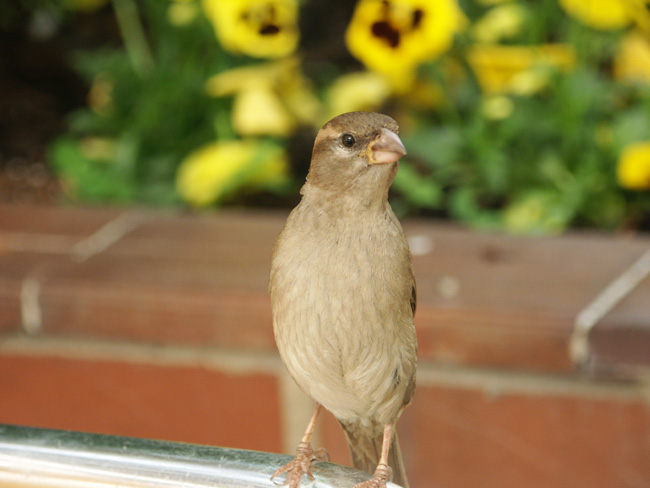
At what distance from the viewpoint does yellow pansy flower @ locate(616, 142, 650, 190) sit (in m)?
2.63

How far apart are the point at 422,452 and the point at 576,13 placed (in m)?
1.34

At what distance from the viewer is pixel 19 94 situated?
3844 mm

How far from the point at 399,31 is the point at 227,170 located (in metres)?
0.61

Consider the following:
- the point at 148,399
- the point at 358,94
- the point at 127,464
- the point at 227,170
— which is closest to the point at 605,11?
the point at 358,94

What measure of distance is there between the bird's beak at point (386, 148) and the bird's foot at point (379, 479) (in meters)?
0.29

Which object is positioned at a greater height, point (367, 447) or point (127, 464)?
point (127, 464)

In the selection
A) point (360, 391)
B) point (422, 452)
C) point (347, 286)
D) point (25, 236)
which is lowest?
point (422, 452)

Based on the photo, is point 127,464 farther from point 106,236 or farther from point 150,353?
point 106,236

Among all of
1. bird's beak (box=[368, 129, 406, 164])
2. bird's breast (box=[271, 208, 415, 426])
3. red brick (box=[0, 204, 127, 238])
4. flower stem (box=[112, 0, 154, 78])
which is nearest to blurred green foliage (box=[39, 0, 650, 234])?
flower stem (box=[112, 0, 154, 78])

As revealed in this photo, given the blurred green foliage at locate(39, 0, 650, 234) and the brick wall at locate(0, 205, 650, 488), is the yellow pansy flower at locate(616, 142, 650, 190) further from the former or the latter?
the brick wall at locate(0, 205, 650, 488)

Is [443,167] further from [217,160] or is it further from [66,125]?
[66,125]

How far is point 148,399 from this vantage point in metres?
2.50

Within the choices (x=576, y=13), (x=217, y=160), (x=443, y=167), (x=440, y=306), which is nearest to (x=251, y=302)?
(x=440, y=306)

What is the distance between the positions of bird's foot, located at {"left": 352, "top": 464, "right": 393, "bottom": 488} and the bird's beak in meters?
0.29
